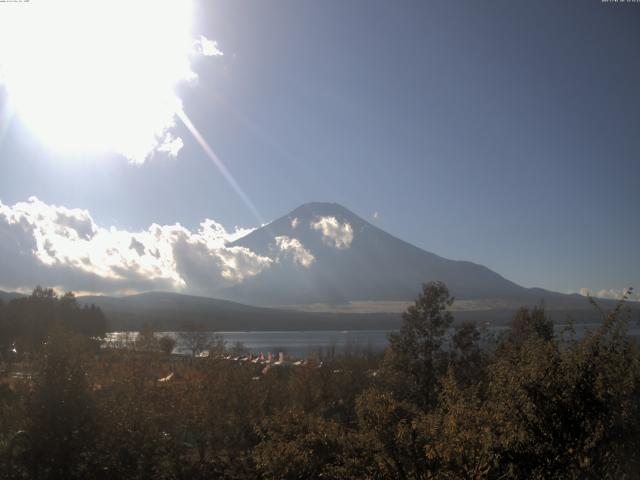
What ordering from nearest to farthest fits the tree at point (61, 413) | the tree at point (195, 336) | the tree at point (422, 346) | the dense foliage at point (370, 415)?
the dense foliage at point (370, 415), the tree at point (61, 413), the tree at point (422, 346), the tree at point (195, 336)

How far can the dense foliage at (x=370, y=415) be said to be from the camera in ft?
20.8

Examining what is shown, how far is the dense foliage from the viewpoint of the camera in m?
6.35

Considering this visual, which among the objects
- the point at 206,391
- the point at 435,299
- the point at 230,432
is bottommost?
the point at 230,432

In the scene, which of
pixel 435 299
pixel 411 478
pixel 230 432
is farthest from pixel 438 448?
pixel 435 299

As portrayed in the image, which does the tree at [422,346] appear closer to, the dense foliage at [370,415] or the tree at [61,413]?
the dense foliage at [370,415]

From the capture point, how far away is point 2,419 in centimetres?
1188

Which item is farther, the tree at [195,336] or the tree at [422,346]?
the tree at [195,336]

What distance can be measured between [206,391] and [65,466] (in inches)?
225

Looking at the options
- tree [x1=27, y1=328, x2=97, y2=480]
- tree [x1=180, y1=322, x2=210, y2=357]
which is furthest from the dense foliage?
tree [x1=180, y1=322, x2=210, y2=357]

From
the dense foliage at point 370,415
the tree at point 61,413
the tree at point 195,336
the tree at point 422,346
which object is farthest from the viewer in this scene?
the tree at point 195,336

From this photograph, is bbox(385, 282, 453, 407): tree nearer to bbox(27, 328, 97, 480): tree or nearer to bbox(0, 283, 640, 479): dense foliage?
bbox(0, 283, 640, 479): dense foliage

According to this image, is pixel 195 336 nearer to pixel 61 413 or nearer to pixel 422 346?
pixel 422 346

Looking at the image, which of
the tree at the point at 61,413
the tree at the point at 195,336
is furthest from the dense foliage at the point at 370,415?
the tree at the point at 195,336

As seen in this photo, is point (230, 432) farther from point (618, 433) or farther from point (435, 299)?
point (618, 433)
